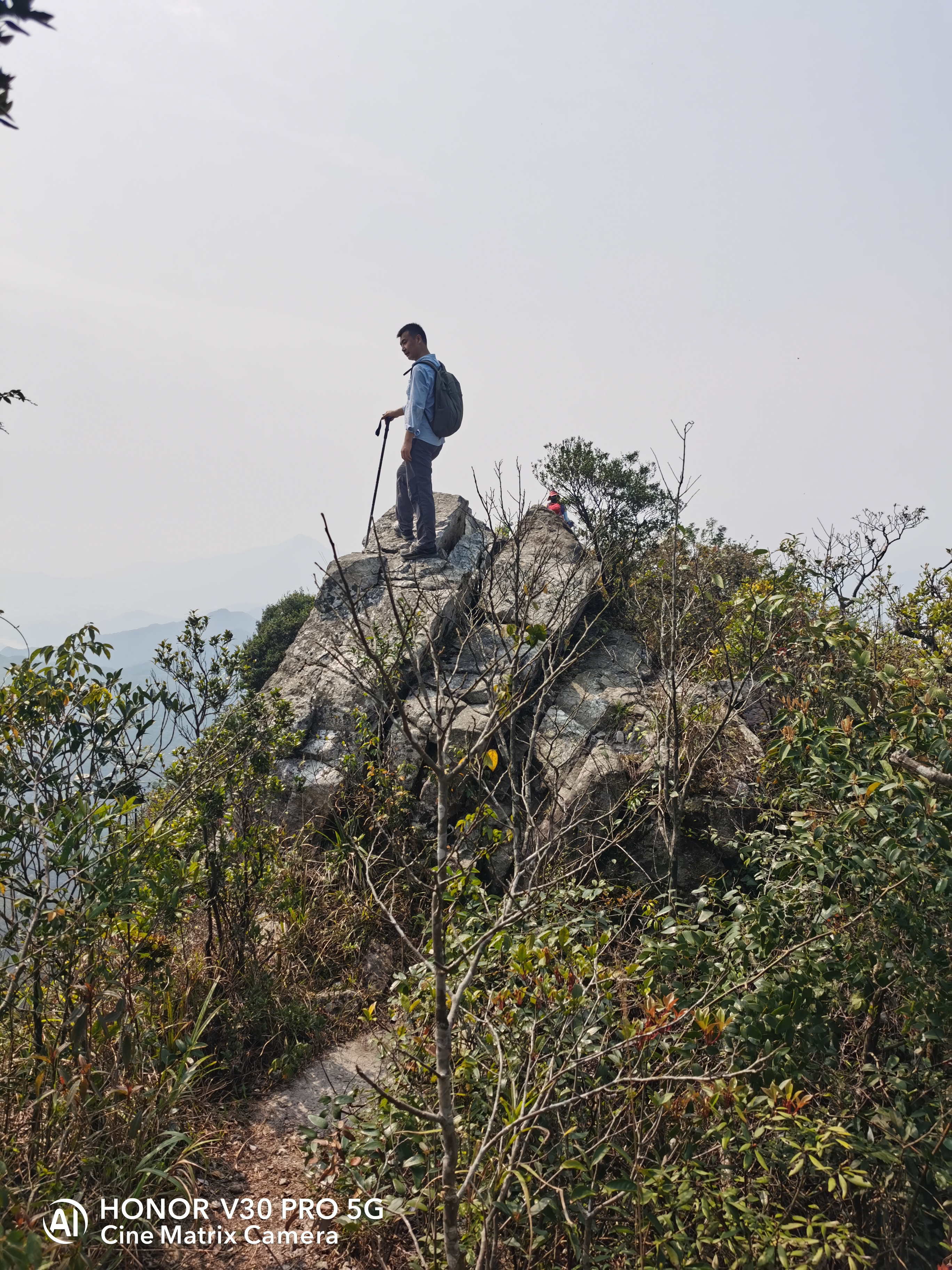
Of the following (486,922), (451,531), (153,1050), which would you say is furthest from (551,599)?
(153,1050)

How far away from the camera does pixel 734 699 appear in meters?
4.71

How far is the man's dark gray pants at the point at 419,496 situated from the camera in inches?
351

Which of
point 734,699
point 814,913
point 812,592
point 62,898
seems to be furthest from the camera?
point 812,592

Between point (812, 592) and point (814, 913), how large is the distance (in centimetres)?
344

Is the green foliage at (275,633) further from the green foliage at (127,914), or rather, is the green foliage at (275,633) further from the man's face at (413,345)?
the green foliage at (127,914)

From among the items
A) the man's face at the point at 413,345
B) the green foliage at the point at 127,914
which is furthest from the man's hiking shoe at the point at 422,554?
the green foliage at the point at 127,914

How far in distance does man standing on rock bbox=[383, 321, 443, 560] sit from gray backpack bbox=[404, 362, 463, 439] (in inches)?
1.2

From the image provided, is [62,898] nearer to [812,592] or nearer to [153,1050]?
[153,1050]

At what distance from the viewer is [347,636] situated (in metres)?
8.69

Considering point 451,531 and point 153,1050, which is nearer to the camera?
point 153,1050

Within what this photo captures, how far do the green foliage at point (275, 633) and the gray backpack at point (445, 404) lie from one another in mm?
3137

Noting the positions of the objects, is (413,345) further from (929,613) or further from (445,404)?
(929,613)

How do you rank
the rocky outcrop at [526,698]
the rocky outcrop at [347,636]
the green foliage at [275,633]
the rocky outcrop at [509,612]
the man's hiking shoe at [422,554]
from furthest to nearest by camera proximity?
1. the green foliage at [275,633]
2. the man's hiking shoe at [422,554]
3. the rocky outcrop at [347,636]
4. the rocky outcrop at [526,698]
5. the rocky outcrop at [509,612]

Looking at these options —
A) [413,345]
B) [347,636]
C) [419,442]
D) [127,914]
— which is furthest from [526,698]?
[413,345]
